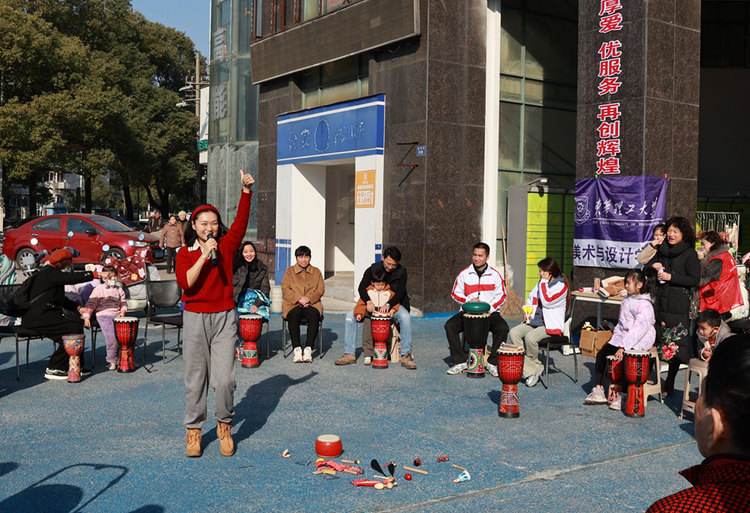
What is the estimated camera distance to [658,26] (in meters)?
10.1

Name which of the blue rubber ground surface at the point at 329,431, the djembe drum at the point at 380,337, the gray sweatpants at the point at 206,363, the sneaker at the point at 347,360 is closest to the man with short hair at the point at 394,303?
the sneaker at the point at 347,360

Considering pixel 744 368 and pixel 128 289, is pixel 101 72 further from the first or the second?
pixel 744 368

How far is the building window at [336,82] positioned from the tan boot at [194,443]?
35.3 ft

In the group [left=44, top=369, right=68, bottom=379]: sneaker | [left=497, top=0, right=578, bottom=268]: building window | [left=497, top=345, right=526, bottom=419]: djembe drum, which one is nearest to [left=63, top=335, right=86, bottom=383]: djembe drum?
[left=44, top=369, right=68, bottom=379]: sneaker

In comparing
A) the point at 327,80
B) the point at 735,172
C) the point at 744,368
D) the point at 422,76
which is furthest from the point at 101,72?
the point at 744,368

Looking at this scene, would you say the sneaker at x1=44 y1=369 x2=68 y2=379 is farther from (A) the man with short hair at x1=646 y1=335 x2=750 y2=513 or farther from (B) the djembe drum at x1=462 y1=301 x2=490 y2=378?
(A) the man with short hair at x1=646 y1=335 x2=750 y2=513

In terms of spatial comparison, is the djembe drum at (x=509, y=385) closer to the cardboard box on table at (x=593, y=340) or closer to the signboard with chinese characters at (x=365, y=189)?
the cardboard box on table at (x=593, y=340)

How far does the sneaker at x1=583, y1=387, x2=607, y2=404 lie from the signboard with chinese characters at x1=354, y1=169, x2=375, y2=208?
7.95 m

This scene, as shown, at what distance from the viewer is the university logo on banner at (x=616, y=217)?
1002 centimetres

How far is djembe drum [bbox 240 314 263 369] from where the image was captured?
9008 millimetres

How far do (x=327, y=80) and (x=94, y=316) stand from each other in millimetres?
9099

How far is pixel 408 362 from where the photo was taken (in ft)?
29.7

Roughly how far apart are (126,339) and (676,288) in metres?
6.32

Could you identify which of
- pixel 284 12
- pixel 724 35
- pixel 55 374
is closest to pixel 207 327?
pixel 55 374
